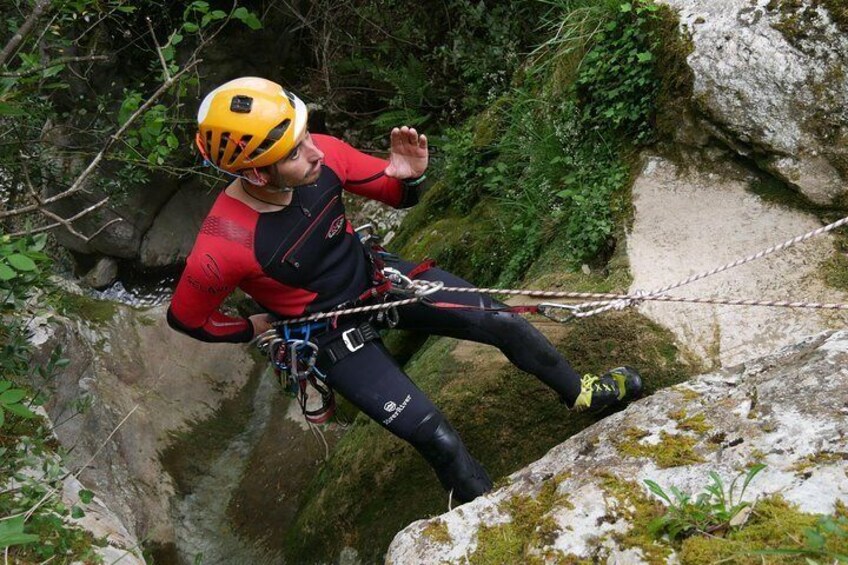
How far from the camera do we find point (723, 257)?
183 inches

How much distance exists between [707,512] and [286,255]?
7.65 feet

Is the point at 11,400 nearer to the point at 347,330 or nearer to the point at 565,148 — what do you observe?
the point at 347,330

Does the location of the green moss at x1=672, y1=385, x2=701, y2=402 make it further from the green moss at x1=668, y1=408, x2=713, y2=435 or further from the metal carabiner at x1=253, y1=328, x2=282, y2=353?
the metal carabiner at x1=253, y1=328, x2=282, y2=353

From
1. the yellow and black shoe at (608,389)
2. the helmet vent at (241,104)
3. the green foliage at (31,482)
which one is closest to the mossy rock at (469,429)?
the yellow and black shoe at (608,389)

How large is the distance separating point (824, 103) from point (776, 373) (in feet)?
7.57

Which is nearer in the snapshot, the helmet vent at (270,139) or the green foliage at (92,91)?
the helmet vent at (270,139)

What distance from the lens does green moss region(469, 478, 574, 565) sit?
8.58 ft

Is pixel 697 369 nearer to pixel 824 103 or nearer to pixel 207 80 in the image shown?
pixel 824 103

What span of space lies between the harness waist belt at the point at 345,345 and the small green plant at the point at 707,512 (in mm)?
1917

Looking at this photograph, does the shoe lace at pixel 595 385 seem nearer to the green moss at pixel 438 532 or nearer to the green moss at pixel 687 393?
the green moss at pixel 687 393

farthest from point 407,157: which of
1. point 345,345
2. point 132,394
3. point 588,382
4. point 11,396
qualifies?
point 132,394

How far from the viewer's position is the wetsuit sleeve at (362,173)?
4.12 meters

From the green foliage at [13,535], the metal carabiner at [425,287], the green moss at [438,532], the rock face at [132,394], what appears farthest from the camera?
the rock face at [132,394]

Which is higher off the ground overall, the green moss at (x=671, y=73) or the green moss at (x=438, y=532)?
the green moss at (x=671, y=73)
